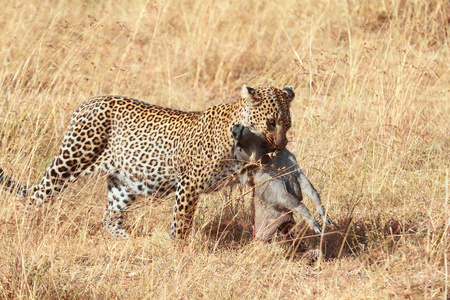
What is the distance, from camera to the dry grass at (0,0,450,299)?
4.81 m

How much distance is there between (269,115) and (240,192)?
1069 mm

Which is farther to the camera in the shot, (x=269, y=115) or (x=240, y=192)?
(x=240, y=192)

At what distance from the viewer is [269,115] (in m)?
5.32

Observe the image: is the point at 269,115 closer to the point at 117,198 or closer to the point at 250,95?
the point at 250,95

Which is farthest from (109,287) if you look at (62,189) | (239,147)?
(62,189)

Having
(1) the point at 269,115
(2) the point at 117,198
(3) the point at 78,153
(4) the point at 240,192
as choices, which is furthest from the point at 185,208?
(3) the point at 78,153

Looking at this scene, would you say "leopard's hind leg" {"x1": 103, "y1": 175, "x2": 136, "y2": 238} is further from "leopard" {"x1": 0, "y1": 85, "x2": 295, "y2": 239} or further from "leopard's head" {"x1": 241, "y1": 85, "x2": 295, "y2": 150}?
"leopard's head" {"x1": 241, "y1": 85, "x2": 295, "y2": 150}

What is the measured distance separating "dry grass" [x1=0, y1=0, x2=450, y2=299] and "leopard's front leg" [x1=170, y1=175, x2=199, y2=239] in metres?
0.14

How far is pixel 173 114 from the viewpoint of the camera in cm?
635

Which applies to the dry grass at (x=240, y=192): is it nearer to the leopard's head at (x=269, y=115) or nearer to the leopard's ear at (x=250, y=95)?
the leopard's head at (x=269, y=115)

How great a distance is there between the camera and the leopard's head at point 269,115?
5.33 m

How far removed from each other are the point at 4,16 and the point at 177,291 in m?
7.71

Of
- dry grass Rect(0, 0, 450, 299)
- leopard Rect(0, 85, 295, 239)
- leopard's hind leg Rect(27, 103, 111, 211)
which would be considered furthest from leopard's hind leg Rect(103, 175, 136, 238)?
leopard's hind leg Rect(27, 103, 111, 211)

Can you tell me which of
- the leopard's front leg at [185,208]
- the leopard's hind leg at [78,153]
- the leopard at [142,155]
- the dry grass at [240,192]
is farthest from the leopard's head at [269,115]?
the leopard's hind leg at [78,153]
